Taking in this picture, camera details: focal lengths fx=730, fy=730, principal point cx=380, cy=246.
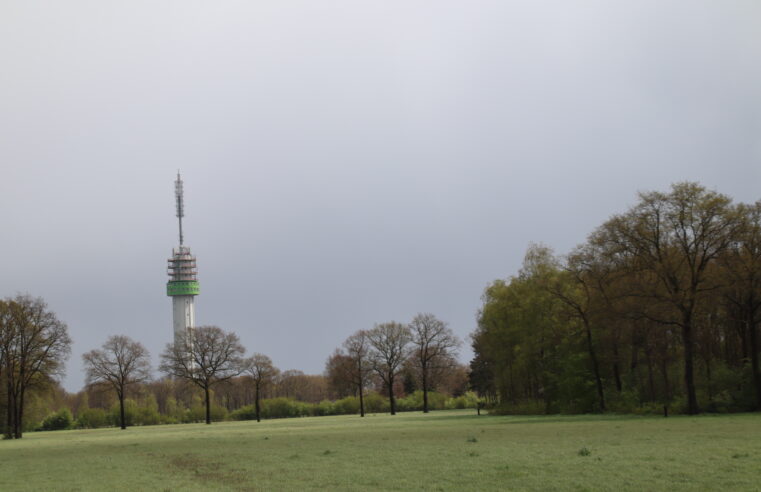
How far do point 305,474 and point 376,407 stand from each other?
106 meters

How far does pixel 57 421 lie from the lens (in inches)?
4648

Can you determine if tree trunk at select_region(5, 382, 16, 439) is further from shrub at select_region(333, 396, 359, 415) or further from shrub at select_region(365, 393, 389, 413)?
shrub at select_region(365, 393, 389, 413)

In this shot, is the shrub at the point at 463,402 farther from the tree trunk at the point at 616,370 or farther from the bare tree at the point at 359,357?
the tree trunk at the point at 616,370

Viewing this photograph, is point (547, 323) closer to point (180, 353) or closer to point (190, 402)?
point (180, 353)

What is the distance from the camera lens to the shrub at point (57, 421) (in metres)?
118

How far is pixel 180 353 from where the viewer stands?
4146 inches

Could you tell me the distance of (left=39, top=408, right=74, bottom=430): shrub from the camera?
117688 millimetres

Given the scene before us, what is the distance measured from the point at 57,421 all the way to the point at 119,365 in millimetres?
27657

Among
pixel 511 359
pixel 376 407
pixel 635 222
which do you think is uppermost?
pixel 635 222

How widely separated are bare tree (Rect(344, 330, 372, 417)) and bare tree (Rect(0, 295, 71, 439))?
43.1 meters

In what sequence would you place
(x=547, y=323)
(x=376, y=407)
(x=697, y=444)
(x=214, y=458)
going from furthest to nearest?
(x=376, y=407), (x=547, y=323), (x=214, y=458), (x=697, y=444)

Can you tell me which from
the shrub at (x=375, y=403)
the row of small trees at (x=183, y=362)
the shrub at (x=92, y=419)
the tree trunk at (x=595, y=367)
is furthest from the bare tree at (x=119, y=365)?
the tree trunk at (x=595, y=367)

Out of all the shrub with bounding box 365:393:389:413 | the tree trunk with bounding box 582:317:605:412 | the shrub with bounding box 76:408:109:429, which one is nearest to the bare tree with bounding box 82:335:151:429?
the shrub with bounding box 76:408:109:429

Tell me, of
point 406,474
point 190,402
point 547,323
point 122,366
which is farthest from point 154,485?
point 190,402
